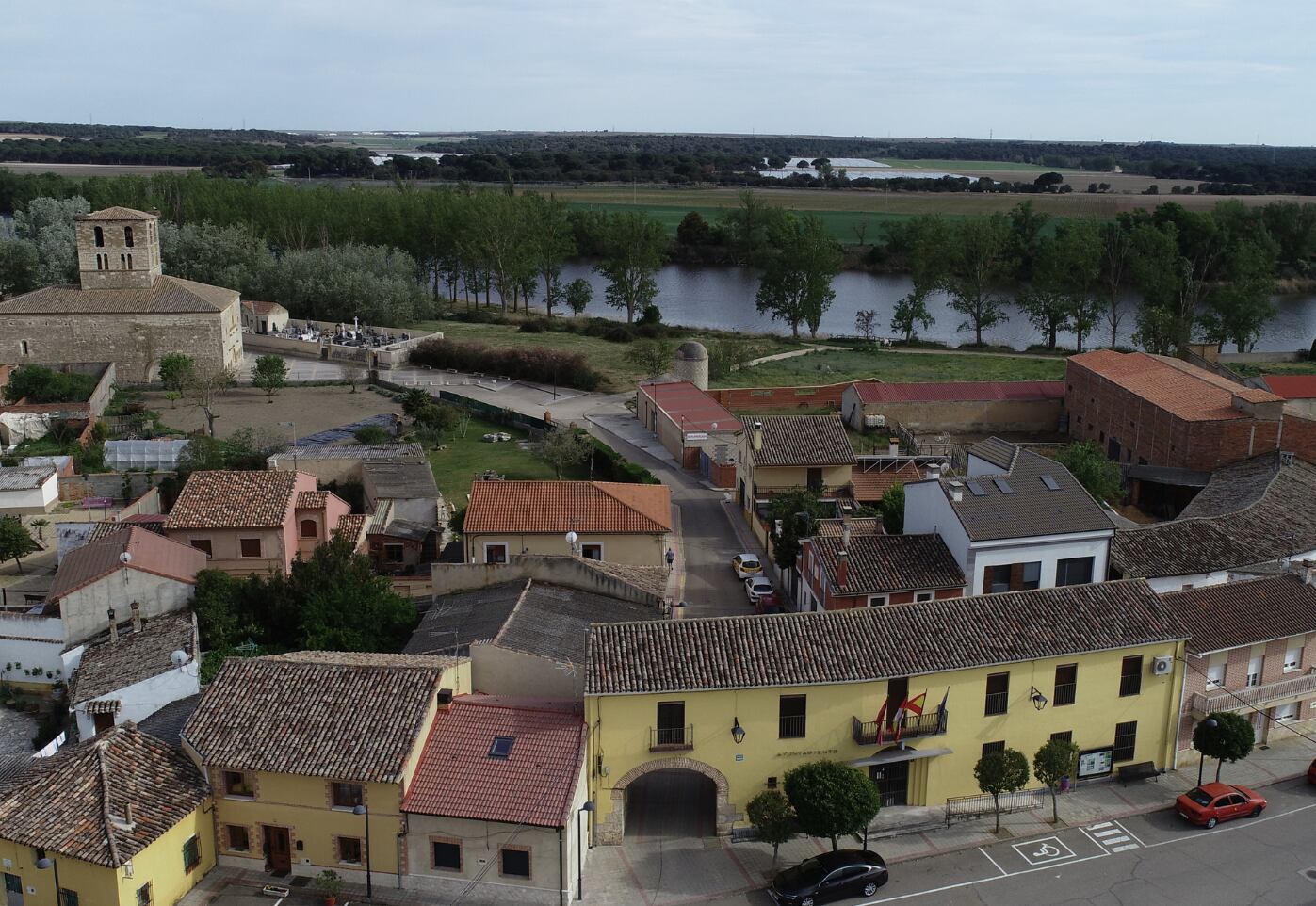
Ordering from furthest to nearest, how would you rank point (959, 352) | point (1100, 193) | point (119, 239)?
point (1100, 193) < point (959, 352) < point (119, 239)

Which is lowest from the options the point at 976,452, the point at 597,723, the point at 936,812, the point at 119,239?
the point at 936,812

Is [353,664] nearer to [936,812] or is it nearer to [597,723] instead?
[597,723]

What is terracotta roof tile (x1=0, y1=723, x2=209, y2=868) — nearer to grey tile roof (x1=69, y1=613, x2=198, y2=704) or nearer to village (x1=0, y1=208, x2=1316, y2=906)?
village (x1=0, y1=208, x2=1316, y2=906)

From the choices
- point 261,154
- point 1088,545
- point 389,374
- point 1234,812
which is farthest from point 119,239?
point 261,154

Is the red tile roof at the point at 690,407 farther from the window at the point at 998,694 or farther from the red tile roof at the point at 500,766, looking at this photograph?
the red tile roof at the point at 500,766

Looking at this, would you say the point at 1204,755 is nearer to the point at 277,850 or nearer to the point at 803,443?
the point at 803,443

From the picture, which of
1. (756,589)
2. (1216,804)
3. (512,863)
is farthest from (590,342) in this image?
(512,863)
